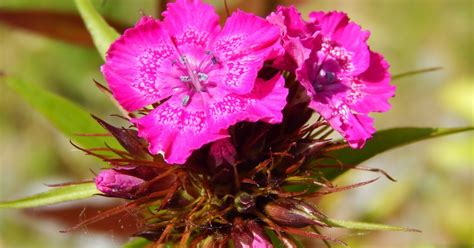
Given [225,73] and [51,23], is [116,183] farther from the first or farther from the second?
[51,23]

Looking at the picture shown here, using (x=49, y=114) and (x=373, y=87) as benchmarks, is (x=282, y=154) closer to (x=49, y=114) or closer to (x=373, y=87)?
(x=373, y=87)

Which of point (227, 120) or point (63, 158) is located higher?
point (227, 120)

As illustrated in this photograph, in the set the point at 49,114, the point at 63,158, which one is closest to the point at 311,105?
the point at 49,114

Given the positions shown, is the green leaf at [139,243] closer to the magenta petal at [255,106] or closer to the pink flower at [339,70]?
the magenta petal at [255,106]

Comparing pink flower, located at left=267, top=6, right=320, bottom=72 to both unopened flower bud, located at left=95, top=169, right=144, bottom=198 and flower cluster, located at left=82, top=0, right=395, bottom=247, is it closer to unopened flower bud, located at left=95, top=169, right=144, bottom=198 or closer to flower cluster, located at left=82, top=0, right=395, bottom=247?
flower cluster, located at left=82, top=0, right=395, bottom=247

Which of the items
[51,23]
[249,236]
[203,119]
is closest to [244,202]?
[249,236]
